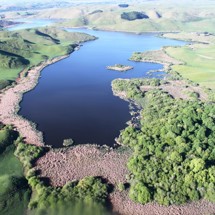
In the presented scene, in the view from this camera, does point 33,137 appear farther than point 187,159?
Yes

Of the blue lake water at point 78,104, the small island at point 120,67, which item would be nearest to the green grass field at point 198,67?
the blue lake water at point 78,104

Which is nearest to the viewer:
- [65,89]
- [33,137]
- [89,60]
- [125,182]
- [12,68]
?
[125,182]

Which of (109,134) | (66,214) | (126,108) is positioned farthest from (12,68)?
(66,214)

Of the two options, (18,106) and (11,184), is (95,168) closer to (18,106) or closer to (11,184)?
(11,184)

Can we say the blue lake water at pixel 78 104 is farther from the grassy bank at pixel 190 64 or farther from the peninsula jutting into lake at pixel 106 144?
the grassy bank at pixel 190 64

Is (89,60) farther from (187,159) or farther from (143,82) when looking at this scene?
(187,159)

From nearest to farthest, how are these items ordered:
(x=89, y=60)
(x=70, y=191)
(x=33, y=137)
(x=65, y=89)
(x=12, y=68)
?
(x=70, y=191) < (x=33, y=137) < (x=65, y=89) < (x=12, y=68) < (x=89, y=60)

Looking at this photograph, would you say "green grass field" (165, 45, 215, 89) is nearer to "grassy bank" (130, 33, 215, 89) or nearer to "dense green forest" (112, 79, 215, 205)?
"grassy bank" (130, 33, 215, 89)

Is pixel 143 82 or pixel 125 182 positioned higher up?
pixel 125 182
